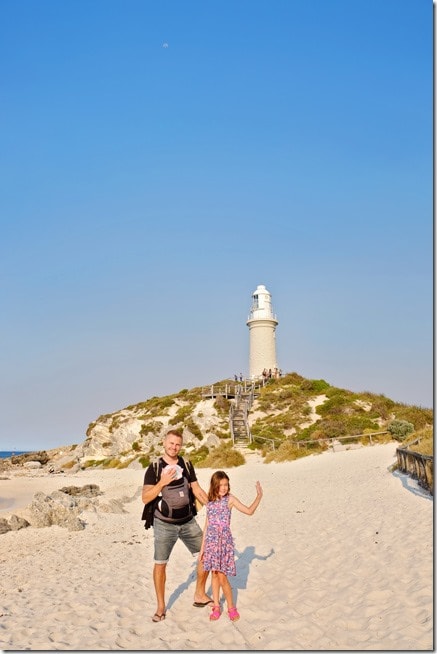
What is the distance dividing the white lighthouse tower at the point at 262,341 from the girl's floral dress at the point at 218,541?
46.0 m

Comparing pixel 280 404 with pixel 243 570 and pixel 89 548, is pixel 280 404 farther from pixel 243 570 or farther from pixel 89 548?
pixel 243 570

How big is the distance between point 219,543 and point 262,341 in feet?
154

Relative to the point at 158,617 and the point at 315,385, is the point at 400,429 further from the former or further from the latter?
the point at 158,617

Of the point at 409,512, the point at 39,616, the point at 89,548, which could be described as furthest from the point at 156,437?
the point at 39,616

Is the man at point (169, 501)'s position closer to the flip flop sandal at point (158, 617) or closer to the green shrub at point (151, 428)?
the flip flop sandal at point (158, 617)

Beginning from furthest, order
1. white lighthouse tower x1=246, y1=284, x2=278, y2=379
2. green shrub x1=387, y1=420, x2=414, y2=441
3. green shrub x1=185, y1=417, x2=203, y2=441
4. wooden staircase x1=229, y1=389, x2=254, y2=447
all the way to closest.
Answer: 1. white lighthouse tower x1=246, y1=284, x2=278, y2=379
2. green shrub x1=185, y1=417, x2=203, y2=441
3. wooden staircase x1=229, y1=389, x2=254, y2=447
4. green shrub x1=387, y1=420, x2=414, y2=441

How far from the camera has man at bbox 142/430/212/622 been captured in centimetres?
613

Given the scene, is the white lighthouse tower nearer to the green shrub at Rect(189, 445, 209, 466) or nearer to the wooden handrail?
the green shrub at Rect(189, 445, 209, 466)

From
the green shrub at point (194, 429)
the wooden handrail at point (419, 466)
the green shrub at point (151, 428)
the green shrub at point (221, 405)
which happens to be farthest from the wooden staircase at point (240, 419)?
the wooden handrail at point (419, 466)

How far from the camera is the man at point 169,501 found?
20.1ft

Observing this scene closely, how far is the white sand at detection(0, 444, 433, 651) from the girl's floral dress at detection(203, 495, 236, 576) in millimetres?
688

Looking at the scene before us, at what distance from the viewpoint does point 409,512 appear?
10.6m

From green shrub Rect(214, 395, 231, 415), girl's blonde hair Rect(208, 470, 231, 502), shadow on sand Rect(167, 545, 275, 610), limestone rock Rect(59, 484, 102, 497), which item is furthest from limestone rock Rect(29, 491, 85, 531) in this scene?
green shrub Rect(214, 395, 231, 415)

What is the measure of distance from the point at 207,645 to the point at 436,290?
15.4ft
